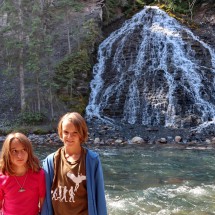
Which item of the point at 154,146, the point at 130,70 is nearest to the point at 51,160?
the point at 154,146

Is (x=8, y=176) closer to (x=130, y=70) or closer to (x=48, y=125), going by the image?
(x=48, y=125)

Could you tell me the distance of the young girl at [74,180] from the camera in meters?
2.74

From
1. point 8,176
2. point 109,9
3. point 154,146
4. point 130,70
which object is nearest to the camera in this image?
point 8,176

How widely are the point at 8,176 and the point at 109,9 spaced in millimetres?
26962

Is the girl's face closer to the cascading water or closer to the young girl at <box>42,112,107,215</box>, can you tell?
the young girl at <box>42,112,107,215</box>

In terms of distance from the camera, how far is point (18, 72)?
18812 millimetres

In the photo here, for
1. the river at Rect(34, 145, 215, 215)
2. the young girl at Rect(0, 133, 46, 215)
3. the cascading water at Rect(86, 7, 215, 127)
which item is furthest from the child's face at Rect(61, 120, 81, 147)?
the cascading water at Rect(86, 7, 215, 127)

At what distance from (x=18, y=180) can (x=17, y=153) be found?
0.24 m

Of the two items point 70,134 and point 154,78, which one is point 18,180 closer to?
point 70,134

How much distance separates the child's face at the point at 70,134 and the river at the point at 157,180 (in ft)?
11.2

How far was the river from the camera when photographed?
239 inches

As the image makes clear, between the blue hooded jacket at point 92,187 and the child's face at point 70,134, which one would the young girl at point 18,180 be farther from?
the child's face at point 70,134

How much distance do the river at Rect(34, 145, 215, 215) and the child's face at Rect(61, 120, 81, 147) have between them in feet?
11.2

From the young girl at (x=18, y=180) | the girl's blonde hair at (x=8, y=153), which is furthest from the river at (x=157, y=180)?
the girl's blonde hair at (x=8, y=153)
